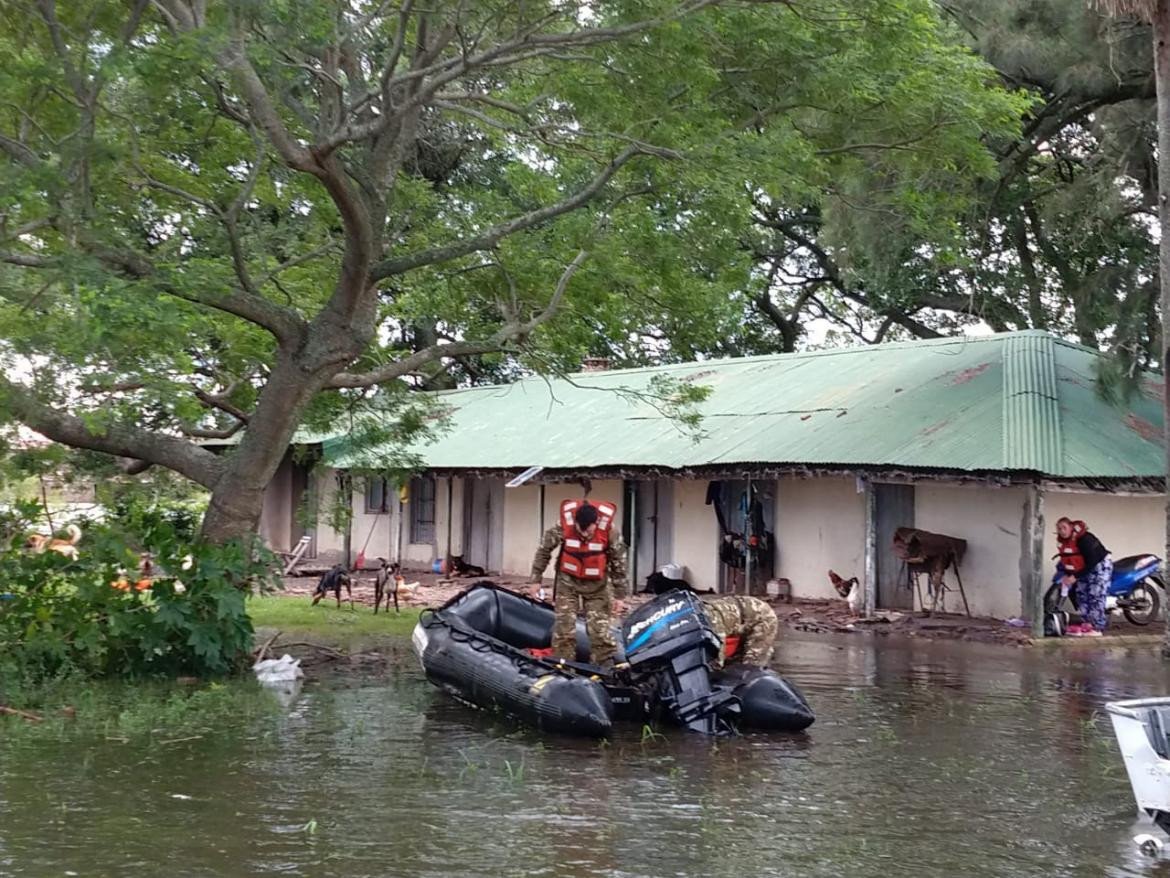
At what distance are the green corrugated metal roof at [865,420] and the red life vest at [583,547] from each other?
2182 mm

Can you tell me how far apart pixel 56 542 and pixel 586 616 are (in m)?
5.16

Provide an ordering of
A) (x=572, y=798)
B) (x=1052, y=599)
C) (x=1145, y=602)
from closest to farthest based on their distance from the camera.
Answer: (x=572, y=798), (x=1052, y=599), (x=1145, y=602)

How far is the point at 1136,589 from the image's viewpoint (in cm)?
1789

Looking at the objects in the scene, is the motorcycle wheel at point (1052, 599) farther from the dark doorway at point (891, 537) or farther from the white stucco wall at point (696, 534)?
the white stucco wall at point (696, 534)

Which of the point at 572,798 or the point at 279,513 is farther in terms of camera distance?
the point at 279,513

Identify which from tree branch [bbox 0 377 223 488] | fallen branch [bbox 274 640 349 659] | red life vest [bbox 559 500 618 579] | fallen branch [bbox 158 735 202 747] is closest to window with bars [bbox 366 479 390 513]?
fallen branch [bbox 274 640 349 659]

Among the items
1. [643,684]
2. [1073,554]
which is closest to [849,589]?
[1073,554]

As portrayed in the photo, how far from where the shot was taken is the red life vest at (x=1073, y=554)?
639 inches

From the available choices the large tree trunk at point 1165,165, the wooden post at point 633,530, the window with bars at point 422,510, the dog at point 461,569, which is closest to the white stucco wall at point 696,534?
the wooden post at point 633,530

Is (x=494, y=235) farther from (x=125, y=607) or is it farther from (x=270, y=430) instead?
(x=125, y=607)

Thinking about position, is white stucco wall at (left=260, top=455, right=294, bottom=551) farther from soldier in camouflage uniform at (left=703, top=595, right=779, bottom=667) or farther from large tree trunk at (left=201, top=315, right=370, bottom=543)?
soldier in camouflage uniform at (left=703, top=595, right=779, bottom=667)

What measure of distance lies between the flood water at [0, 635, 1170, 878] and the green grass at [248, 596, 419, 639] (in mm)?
4838

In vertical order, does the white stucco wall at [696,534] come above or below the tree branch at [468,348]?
below

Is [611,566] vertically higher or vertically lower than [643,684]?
higher
